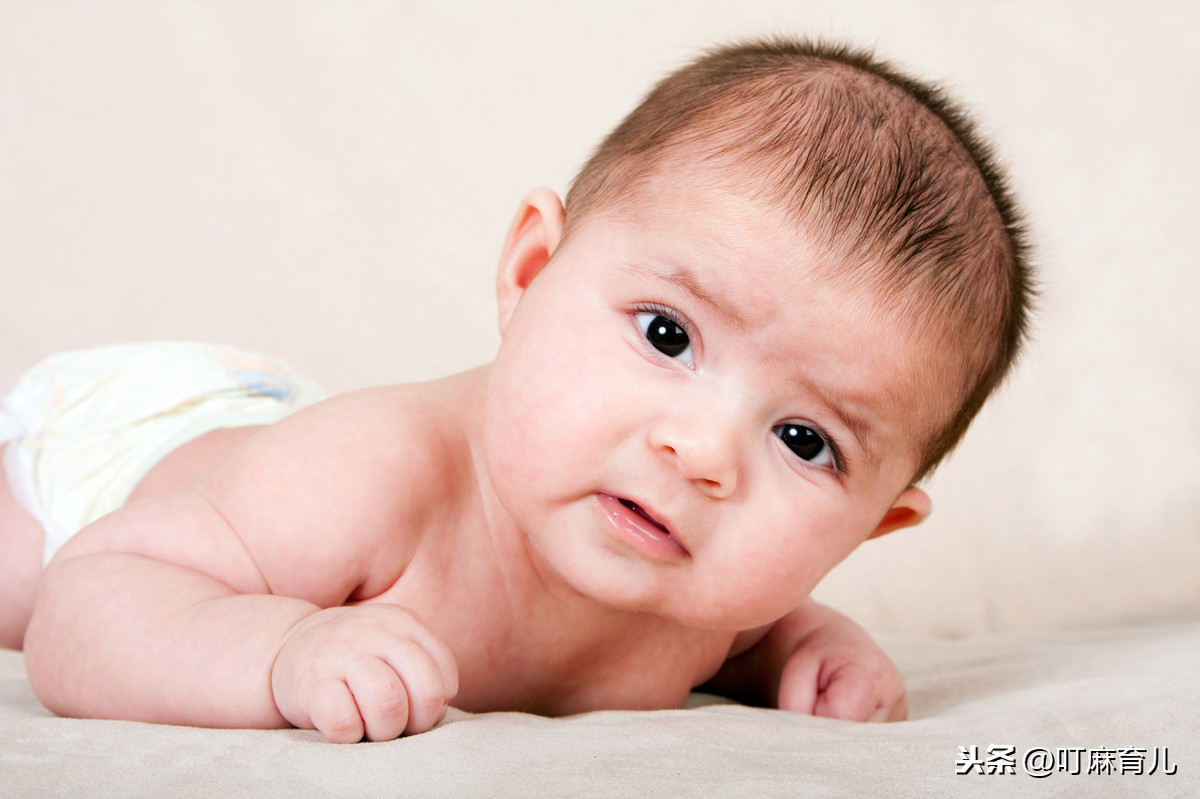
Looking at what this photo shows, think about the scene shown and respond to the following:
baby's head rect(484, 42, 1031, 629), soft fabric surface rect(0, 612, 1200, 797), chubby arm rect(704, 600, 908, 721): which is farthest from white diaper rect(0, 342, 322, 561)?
chubby arm rect(704, 600, 908, 721)

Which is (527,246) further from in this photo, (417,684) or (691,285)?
(417,684)

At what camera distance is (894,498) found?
1.26 meters

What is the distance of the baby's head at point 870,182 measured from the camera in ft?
3.61

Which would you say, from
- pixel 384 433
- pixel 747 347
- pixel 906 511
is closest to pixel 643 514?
pixel 747 347

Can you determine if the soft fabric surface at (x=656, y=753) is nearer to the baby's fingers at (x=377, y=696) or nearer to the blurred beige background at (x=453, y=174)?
the baby's fingers at (x=377, y=696)

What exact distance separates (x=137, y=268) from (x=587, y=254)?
1.76 m

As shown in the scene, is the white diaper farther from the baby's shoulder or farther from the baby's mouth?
the baby's mouth

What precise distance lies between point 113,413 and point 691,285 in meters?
0.94

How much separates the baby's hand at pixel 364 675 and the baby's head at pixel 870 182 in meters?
0.48

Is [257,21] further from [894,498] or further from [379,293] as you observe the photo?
[894,498]

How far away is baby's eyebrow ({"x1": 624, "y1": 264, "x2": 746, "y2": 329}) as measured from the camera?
1076 millimetres

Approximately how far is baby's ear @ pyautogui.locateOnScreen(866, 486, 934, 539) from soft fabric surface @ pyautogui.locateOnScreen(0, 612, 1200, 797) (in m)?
0.22

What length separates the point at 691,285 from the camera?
1101mm

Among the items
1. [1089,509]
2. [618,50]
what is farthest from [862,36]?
[1089,509]
